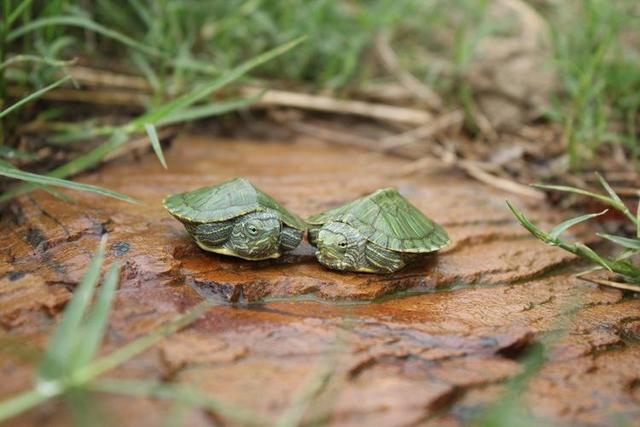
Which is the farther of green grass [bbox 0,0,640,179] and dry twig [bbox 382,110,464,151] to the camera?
dry twig [bbox 382,110,464,151]

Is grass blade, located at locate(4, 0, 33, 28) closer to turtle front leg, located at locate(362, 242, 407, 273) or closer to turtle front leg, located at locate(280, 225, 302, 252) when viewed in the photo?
turtle front leg, located at locate(280, 225, 302, 252)

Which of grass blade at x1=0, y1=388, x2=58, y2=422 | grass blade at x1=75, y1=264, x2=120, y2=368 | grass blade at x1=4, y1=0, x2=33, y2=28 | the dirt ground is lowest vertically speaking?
the dirt ground

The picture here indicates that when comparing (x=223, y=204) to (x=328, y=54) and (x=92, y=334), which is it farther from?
(x=328, y=54)

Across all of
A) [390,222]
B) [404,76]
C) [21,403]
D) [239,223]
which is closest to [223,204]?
[239,223]

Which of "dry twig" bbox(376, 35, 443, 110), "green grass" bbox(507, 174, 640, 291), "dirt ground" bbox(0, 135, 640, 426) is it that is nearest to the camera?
"dirt ground" bbox(0, 135, 640, 426)

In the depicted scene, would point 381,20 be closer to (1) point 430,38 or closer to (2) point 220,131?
(1) point 430,38

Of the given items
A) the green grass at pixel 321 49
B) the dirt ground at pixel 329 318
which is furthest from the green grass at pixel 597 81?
the dirt ground at pixel 329 318

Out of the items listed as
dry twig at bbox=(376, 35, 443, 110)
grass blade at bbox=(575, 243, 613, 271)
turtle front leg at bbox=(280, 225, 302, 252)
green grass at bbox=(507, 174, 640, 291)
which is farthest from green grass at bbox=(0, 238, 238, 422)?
dry twig at bbox=(376, 35, 443, 110)

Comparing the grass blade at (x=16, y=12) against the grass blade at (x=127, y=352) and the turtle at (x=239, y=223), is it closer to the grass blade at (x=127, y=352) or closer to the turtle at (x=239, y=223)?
the turtle at (x=239, y=223)
